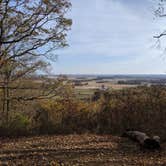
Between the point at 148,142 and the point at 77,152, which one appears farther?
the point at 148,142

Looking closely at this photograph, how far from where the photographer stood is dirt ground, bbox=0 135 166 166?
36.2 ft

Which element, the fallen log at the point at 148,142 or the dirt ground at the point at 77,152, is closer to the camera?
the dirt ground at the point at 77,152

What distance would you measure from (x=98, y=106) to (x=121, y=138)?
3646mm

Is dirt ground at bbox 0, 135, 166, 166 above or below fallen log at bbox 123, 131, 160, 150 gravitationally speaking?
below

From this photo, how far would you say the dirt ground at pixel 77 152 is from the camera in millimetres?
11047

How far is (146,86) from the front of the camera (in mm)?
18484

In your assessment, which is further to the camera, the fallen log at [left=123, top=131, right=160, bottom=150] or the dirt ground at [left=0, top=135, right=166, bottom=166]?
the fallen log at [left=123, top=131, right=160, bottom=150]

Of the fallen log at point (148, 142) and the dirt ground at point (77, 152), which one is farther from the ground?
the fallen log at point (148, 142)

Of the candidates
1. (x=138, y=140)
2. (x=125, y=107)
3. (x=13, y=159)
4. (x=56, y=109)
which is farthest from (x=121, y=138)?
(x=13, y=159)

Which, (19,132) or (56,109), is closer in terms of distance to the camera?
(19,132)

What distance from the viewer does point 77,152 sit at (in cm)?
1256

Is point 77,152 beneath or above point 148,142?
beneath

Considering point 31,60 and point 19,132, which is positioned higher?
point 31,60

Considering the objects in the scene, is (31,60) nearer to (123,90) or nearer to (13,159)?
(123,90)
